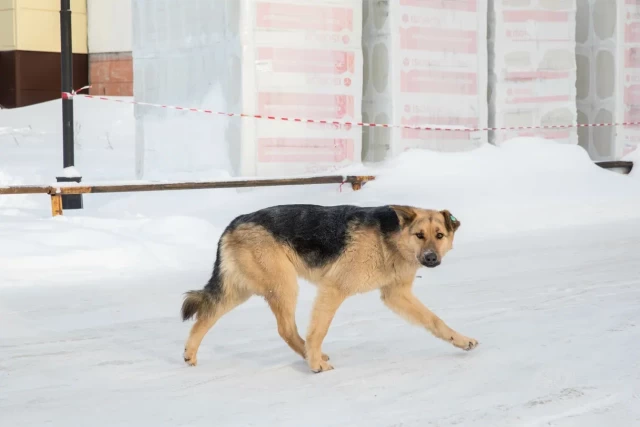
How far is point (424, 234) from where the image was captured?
5.70 meters

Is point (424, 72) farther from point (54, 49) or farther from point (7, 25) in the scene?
point (7, 25)

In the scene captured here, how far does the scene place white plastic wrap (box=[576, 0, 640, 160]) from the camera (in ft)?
60.3

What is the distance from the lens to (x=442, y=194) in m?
14.2

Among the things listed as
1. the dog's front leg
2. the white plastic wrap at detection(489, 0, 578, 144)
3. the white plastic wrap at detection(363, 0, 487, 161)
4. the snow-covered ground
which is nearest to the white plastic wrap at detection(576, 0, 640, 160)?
the white plastic wrap at detection(489, 0, 578, 144)

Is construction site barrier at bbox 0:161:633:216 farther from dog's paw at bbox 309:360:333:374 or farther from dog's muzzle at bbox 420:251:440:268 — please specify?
dog's muzzle at bbox 420:251:440:268

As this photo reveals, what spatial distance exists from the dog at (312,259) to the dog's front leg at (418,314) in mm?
109

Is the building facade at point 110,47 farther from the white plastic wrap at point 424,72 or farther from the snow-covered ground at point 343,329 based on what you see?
the snow-covered ground at point 343,329

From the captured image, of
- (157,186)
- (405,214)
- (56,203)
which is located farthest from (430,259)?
(157,186)

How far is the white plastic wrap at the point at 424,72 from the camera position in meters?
15.8

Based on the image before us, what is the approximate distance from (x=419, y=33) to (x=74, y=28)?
39.9 feet

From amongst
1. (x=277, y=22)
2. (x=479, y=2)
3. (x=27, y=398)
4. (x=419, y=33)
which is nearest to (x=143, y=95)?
(x=277, y=22)

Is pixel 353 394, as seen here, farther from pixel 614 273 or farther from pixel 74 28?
pixel 74 28

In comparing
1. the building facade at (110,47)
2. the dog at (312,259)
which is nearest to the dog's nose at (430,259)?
the dog at (312,259)

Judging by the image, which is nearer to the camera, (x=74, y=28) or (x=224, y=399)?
(x=224, y=399)
